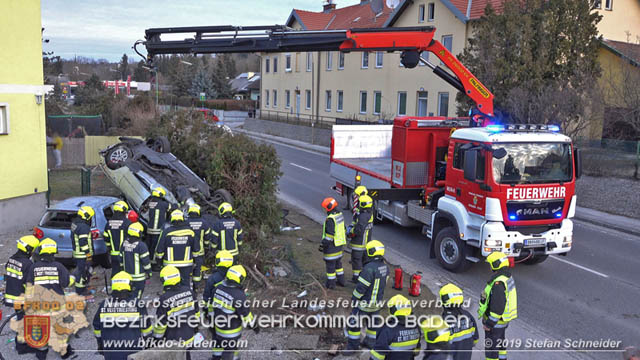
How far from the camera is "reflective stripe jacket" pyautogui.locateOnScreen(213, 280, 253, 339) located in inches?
231

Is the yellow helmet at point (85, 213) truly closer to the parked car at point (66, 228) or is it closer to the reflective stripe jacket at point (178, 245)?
the parked car at point (66, 228)

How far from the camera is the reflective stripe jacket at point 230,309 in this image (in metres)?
5.86

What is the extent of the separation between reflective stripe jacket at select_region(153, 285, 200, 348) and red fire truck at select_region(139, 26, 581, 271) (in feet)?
18.6

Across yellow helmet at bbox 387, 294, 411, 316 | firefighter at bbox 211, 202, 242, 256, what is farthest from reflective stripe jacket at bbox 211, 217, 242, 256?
yellow helmet at bbox 387, 294, 411, 316

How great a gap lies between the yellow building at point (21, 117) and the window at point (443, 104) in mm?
21271

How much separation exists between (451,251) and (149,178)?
705 centimetres

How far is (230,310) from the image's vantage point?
5.85m

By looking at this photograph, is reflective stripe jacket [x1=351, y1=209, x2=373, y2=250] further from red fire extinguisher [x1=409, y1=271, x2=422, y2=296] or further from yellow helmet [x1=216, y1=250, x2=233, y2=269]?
yellow helmet [x1=216, y1=250, x2=233, y2=269]

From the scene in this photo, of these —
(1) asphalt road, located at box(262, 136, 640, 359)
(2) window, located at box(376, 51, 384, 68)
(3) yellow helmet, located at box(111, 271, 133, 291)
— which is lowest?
(1) asphalt road, located at box(262, 136, 640, 359)

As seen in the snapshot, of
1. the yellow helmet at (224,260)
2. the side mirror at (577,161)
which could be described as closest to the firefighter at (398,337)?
the yellow helmet at (224,260)

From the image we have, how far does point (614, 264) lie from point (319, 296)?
697cm

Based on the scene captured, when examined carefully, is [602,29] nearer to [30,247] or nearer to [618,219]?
[618,219]

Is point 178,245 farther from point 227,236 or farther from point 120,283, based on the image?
point 120,283

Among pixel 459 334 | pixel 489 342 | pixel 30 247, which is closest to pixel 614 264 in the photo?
pixel 489 342
